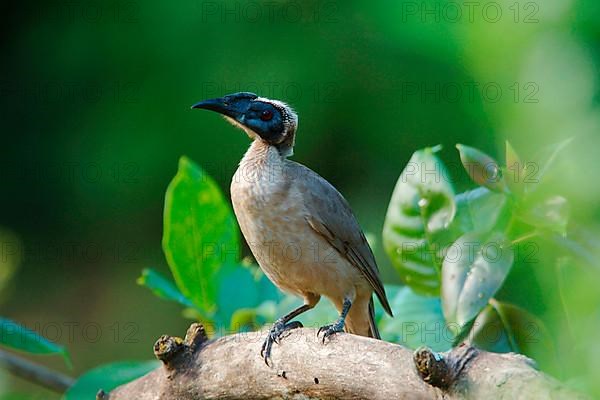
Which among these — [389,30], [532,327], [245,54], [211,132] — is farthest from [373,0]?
[532,327]

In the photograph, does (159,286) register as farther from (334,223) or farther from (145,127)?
(145,127)

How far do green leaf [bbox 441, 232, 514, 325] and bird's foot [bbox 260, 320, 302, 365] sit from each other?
Answer: 31 cm

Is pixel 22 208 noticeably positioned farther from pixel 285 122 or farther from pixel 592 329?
pixel 592 329

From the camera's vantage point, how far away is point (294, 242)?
6.72 feet

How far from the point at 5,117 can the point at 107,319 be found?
1046mm

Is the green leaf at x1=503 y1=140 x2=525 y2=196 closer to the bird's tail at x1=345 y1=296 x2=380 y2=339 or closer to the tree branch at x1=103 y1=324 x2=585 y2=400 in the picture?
the tree branch at x1=103 y1=324 x2=585 y2=400

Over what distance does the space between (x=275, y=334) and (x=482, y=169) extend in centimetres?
54

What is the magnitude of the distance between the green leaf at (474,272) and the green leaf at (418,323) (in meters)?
0.20

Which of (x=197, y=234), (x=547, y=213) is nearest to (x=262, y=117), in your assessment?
(x=197, y=234)

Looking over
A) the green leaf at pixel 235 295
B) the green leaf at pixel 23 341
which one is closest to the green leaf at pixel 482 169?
the green leaf at pixel 235 295

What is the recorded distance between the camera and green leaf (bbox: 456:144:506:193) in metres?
1.27

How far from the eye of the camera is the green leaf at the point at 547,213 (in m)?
1.15

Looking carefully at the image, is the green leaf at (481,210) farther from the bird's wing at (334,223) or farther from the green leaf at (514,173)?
the bird's wing at (334,223)

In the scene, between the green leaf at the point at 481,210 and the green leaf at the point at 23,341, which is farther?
the green leaf at the point at 23,341
